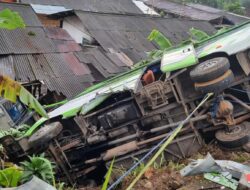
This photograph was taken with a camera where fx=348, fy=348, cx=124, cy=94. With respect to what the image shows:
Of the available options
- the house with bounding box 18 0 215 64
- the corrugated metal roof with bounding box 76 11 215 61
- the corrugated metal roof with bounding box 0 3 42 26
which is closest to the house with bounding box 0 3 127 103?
the corrugated metal roof with bounding box 0 3 42 26

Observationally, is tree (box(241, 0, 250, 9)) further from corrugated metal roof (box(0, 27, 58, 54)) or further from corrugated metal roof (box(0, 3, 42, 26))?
corrugated metal roof (box(0, 27, 58, 54))

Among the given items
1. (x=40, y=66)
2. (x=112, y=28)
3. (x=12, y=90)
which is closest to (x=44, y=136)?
(x=12, y=90)

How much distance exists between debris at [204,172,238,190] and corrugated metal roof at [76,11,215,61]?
9.81m

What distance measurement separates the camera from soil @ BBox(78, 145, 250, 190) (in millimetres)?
4402

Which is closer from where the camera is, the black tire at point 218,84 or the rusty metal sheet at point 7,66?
the black tire at point 218,84

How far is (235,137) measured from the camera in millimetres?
5441

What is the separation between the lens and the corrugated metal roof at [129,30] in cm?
Result: 1462

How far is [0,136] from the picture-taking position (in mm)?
6250

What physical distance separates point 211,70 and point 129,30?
38.0 ft

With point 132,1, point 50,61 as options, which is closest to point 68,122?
point 50,61

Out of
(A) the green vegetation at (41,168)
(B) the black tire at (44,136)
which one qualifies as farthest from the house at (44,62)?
(A) the green vegetation at (41,168)

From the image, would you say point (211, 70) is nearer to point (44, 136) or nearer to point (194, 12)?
point (44, 136)

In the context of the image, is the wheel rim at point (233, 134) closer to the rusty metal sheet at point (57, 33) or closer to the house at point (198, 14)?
the rusty metal sheet at point (57, 33)

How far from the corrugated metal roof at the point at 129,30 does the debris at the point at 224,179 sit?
32.2 ft
